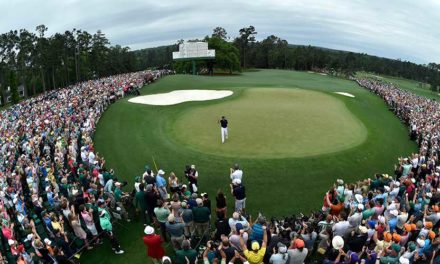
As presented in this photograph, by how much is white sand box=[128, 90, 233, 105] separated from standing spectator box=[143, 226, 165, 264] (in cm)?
2379

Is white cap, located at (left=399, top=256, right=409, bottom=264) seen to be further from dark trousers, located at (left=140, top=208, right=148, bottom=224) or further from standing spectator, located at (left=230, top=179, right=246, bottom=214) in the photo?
dark trousers, located at (left=140, top=208, right=148, bottom=224)

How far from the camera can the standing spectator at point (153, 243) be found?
10.6 meters

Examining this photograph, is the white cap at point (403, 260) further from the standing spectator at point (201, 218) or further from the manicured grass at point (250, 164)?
the manicured grass at point (250, 164)

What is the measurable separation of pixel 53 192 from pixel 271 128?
49.5ft

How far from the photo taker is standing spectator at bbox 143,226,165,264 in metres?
10.6

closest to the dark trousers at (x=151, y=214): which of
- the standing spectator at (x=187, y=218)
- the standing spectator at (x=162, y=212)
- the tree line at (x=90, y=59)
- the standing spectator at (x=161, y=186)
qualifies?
the standing spectator at (x=161, y=186)

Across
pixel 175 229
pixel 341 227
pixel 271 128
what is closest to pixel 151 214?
pixel 175 229

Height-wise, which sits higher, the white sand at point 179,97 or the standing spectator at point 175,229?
the white sand at point 179,97

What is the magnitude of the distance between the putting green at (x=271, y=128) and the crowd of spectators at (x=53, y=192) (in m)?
6.91

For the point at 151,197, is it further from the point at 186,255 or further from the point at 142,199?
the point at 186,255

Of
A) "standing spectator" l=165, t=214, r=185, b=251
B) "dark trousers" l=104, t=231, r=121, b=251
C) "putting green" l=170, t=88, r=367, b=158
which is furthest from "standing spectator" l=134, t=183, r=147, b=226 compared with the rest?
"putting green" l=170, t=88, r=367, b=158

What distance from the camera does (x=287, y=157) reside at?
1992cm

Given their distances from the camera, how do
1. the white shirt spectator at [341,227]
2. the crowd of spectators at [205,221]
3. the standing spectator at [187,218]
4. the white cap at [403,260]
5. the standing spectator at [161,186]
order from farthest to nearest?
the standing spectator at [161,186] → the standing spectator at [187,218] → the white shirt spectator at [341,227] → the crowd of spectators at [205,221] → the white cap at [403,260]

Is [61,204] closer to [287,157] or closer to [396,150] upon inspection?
[287,157]
